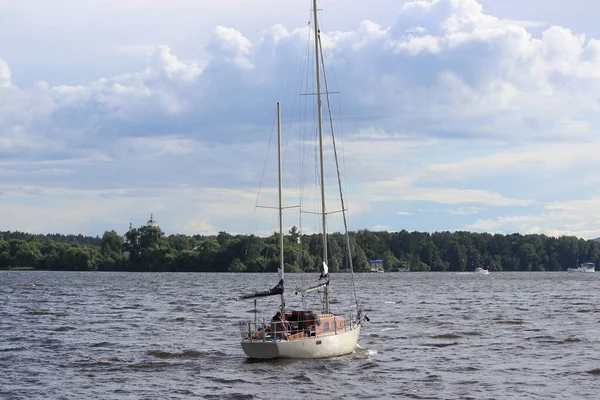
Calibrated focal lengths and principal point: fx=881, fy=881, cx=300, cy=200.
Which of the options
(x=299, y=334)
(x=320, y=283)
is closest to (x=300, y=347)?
(x=299, y=334)

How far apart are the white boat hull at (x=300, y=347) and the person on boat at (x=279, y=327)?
62cm

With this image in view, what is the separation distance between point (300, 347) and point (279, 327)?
1.77 metres

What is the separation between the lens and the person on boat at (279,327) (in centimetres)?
4794

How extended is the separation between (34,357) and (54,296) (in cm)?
7440

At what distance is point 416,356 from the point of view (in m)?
55.8

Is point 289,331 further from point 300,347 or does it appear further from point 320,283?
point 320,283

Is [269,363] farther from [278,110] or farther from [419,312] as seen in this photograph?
[419,312]

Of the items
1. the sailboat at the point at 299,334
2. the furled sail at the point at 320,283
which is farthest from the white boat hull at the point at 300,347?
the furled sail at the point at 320,283

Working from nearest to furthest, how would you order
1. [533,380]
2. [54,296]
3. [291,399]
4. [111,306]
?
[291,399] < [533,380] < [111,306] < [54,296]

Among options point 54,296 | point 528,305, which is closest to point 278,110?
point 528,305

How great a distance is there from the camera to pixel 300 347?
4791 cm

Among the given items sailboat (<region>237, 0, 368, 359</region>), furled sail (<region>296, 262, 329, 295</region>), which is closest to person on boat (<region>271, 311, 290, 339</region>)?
sailboat (<region>237, 0, 368, 359</region>)

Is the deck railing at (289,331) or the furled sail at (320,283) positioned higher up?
the furled sail at (320,283)

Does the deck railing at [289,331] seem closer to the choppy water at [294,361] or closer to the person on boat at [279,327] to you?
the person on boat at [279,327]
